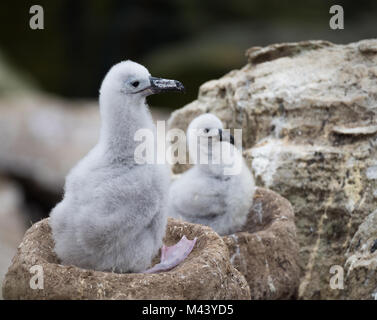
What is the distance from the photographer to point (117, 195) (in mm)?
3707

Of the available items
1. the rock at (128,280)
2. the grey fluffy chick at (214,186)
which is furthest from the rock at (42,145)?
the rock at (128,280)

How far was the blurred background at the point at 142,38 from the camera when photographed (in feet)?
48.4

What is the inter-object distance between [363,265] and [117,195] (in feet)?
4.92

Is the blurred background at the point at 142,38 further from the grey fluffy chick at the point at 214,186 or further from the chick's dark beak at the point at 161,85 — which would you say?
the chick's dark beak at the point at 161,85

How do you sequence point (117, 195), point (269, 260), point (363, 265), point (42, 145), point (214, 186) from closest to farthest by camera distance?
1. point (117, 195)
2. point (363, 265)
3. point (269, 260)
4. point (214, 186)
5. point (42, 145)

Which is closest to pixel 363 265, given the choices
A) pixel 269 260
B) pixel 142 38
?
pixel 269 260

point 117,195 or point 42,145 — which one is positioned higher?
point 42,145

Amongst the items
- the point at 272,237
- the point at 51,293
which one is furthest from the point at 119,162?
the point at 272,237

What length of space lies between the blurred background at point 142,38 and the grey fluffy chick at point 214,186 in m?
6.83

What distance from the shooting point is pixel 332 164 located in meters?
5.05

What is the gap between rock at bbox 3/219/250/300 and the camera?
11.2ft

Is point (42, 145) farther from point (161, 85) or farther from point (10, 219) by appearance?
point (161, 85)

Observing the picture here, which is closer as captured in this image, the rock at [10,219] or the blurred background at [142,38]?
the rock at [10,219]

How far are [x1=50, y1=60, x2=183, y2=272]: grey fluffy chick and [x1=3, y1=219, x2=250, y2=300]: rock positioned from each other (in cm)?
22
